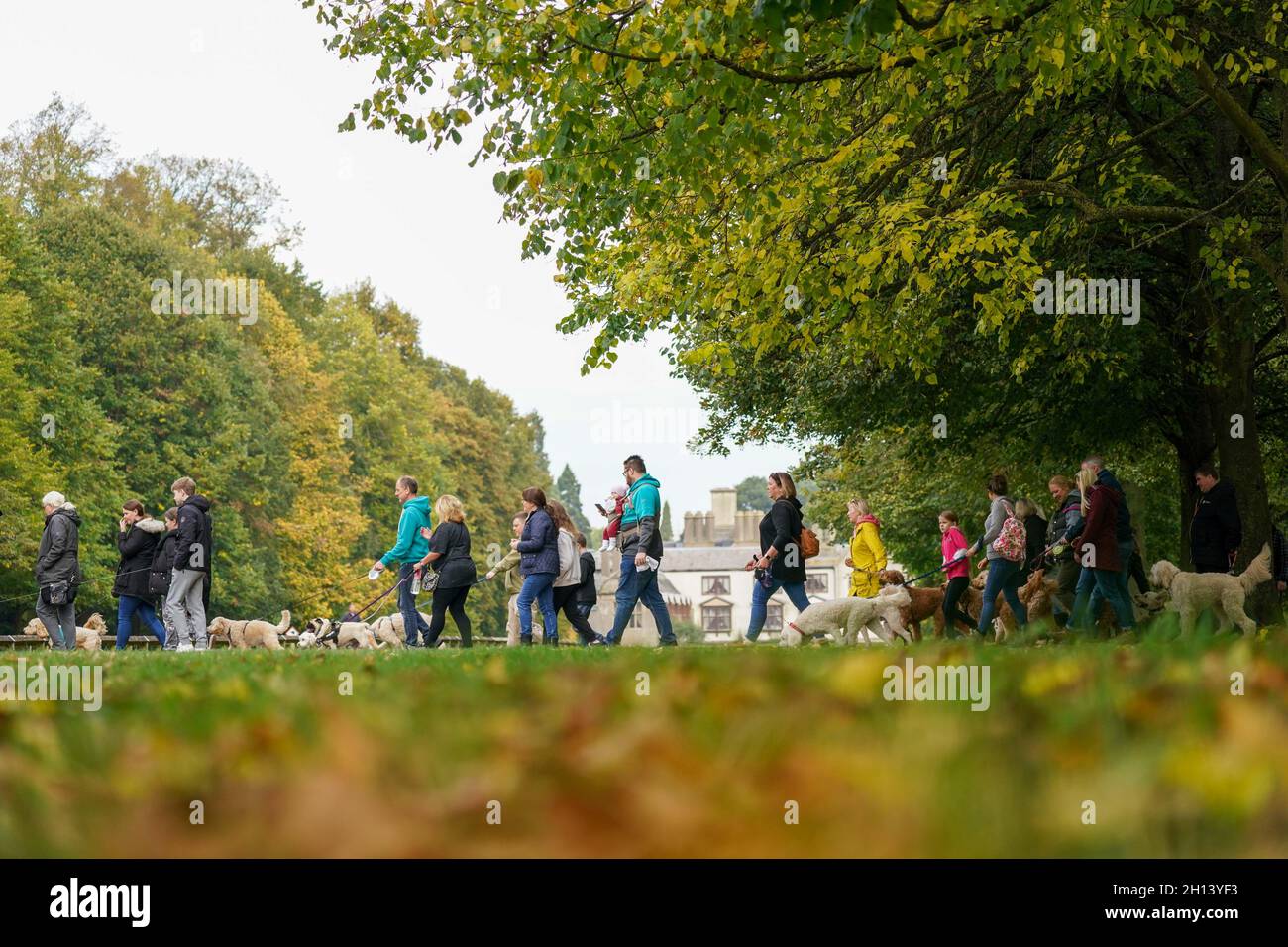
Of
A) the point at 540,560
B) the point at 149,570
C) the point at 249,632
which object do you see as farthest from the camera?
the point at 249,632

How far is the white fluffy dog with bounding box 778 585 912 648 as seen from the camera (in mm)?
13938

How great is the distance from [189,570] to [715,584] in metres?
119

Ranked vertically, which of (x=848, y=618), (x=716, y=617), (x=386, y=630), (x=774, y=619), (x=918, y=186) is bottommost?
(x=716, y=617)

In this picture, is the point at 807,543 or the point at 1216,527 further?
the point at 807,543

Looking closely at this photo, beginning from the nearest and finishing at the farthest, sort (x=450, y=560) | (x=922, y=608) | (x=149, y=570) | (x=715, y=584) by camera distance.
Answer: (x=450, y=560)
(x=922, y=608)
(x=149, y=570)
(x=715, y=584)

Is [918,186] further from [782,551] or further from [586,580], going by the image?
[586,580]

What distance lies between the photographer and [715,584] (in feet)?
445

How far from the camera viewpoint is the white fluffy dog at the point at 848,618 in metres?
13.9

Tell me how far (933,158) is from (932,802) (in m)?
14.6

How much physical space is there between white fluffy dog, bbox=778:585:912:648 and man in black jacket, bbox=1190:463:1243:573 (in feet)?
10.5

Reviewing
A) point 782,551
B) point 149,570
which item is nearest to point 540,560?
point 782,551

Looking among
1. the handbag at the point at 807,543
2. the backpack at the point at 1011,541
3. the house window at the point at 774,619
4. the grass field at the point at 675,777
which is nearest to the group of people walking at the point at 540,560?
the handbag at the point at 807,543

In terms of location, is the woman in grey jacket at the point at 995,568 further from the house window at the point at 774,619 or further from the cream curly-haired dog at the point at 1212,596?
the house window at the point at 774,619

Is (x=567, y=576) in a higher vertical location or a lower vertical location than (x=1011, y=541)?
lower
